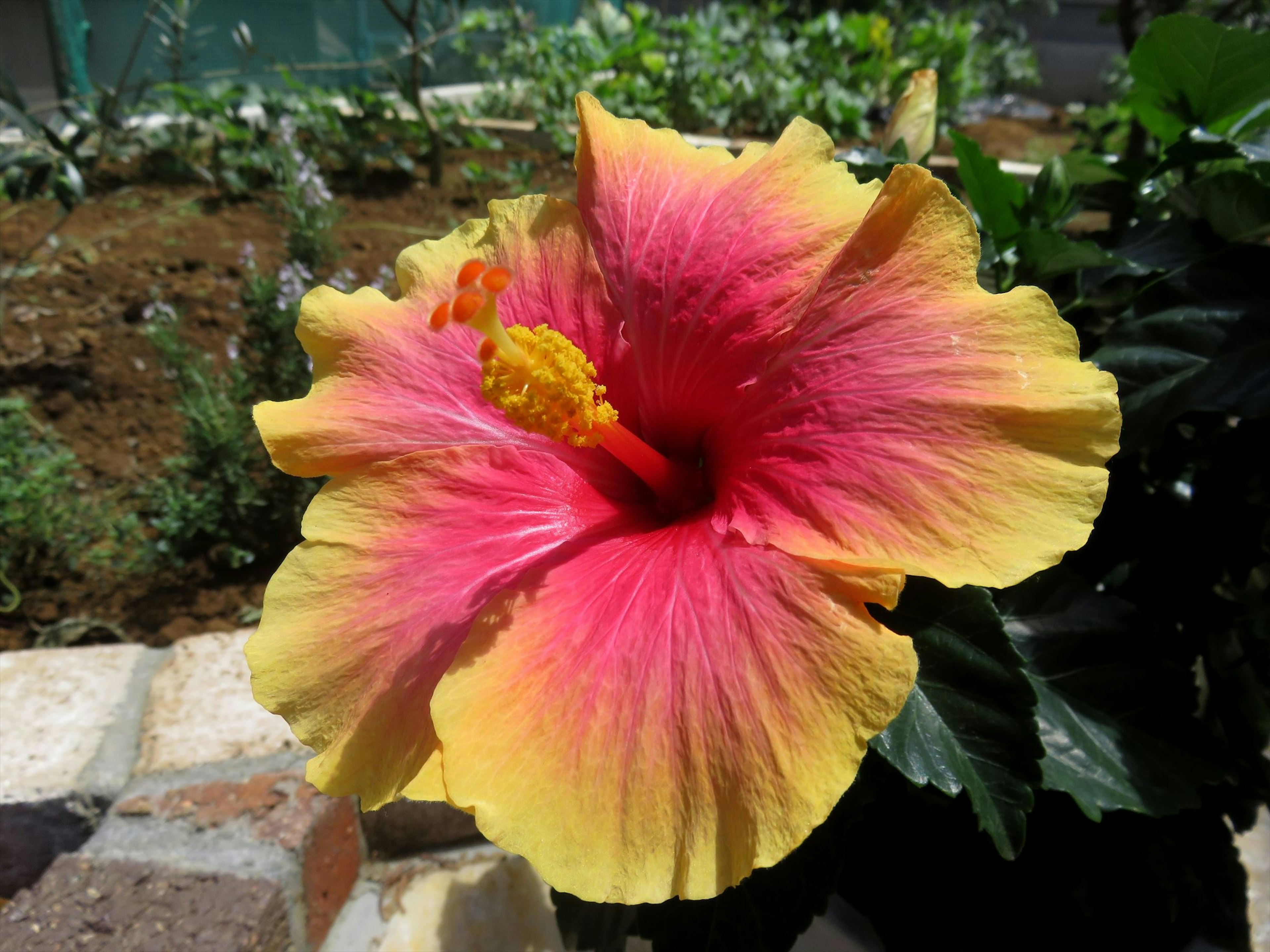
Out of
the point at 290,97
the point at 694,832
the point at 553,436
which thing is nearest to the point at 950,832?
the point at 694,832

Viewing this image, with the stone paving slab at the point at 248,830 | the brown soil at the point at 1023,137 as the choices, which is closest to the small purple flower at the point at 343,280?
the stone paving slab at the point at 248,830

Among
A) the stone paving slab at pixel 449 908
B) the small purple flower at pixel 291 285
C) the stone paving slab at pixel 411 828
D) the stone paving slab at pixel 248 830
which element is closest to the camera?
the stone paving slab at pixel 248 830

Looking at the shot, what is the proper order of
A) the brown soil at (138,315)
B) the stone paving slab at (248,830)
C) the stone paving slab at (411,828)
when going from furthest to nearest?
1. the brown soil at (138,315)
2. the stone paving slab at (411,828)
3. the stone paving slab at (248,830)

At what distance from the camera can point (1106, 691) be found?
0.87m

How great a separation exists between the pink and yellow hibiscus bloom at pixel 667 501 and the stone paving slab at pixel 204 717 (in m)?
0.72

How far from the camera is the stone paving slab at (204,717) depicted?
1.32 metres

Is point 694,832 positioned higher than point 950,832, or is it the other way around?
point 694,832

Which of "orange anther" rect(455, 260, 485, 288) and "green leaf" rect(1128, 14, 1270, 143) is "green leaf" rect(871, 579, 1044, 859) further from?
"green leaf" rect(1128, 14, 1270, 143)

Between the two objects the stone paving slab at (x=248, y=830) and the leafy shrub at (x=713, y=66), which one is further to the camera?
the leafy shrub at (x=713, y=66)

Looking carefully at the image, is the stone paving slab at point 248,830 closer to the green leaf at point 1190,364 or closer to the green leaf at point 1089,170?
the green leaf at point 1190,364

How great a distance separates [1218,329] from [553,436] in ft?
2.28

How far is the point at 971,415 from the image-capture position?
1.86ft

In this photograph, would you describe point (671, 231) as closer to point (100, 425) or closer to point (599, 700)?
point (599, 700)

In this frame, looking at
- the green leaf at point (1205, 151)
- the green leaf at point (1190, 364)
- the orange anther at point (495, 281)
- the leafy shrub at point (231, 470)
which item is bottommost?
the leafy shrub at point (231, 470)
